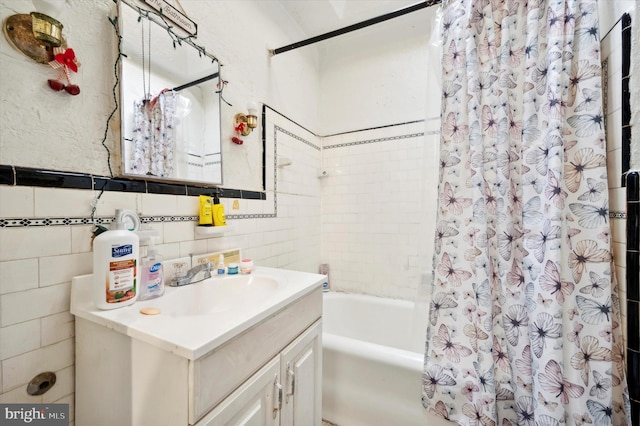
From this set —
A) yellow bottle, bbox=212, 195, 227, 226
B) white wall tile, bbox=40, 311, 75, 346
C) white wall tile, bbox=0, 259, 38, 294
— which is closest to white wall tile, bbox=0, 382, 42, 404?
white wall tile, bbox=40, 311, 75, 346

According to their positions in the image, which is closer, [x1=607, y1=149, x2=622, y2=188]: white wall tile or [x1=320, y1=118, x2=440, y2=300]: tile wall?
[x1=607, y1=149, x2=622, y2=188]: white wall tile

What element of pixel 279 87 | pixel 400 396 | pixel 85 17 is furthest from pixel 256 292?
pixel 279 87

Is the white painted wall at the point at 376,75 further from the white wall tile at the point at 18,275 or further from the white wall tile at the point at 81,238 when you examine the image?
the white wall tile at the point at 18,275

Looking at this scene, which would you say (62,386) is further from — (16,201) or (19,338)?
(16,201)

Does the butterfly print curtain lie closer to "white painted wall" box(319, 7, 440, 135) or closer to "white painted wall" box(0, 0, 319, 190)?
"white painted wall" box(319, 7, 440, 135)

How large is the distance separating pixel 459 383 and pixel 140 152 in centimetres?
160

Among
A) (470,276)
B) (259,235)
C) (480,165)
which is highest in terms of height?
(480,165)

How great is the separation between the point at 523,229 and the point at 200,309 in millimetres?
1338

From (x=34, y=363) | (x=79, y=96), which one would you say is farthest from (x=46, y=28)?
(x=34, y=363)

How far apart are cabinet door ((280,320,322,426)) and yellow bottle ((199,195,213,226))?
65 centimetres

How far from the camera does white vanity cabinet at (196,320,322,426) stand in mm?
643

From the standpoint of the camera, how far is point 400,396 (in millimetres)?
1196

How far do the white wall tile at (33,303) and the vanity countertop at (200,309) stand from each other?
3 centimetres

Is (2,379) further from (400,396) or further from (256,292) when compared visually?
(400,396)
